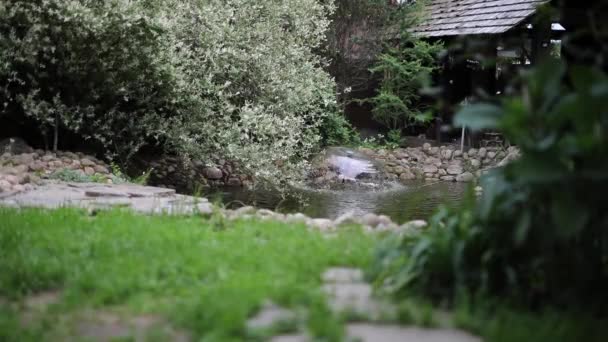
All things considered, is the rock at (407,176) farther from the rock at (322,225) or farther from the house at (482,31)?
the rock at (322,225)

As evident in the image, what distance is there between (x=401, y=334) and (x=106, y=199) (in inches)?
147

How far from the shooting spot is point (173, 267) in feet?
10.0

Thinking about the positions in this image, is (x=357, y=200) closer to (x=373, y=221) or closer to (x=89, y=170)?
(x=89, y=170)

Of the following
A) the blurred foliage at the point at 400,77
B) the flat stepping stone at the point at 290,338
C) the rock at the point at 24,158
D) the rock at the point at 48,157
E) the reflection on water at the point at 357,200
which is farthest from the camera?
the blurred foliage at the point at 400,77

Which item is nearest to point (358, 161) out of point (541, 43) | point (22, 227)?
point (541, 43)

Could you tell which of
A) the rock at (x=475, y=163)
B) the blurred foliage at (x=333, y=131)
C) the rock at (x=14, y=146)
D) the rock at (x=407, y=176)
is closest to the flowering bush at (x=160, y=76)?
the rock at (x=14, y=146)

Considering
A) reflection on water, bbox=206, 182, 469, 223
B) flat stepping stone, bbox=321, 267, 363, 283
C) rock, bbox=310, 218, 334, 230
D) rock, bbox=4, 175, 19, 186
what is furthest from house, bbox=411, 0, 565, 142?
flat stepping stone, bbox=321, 267, 363, 283

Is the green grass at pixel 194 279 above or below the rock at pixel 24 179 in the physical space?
below

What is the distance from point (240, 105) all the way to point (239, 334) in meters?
7.77

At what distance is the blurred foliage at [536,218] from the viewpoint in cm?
224

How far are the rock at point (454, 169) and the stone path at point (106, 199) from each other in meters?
8.35

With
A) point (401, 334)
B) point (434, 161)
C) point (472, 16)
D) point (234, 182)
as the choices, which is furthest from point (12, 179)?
point (472, 16)

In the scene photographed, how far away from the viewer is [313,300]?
2543 millimetres

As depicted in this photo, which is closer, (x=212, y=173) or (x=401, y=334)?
(x=401, y=334)
